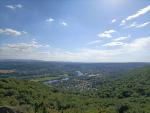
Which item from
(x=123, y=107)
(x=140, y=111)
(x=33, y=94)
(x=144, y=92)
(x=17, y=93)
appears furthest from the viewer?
(x=144, y=92)

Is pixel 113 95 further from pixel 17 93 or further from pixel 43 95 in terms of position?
pixel 17 93

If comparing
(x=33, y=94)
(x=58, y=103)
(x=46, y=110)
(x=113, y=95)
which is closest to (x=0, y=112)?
(x=46, y=110)

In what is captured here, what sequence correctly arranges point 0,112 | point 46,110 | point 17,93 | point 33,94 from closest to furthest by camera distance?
point 0,112, point 46,110, point 17,93, point 33,94

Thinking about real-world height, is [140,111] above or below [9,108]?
below

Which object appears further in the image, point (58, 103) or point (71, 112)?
point (58, 103)

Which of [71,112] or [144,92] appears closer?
[71,112]

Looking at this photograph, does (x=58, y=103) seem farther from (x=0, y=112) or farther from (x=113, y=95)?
(x=113, y=95)

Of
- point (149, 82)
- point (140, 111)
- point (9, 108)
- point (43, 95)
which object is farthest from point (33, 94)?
point (149, 82)

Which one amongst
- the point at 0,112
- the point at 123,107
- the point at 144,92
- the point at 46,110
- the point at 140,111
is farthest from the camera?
the point at 144,92

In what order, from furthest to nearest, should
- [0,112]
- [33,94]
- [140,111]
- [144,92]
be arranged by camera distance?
[144,92]
[33,94]
[140,111]
[0,112]
